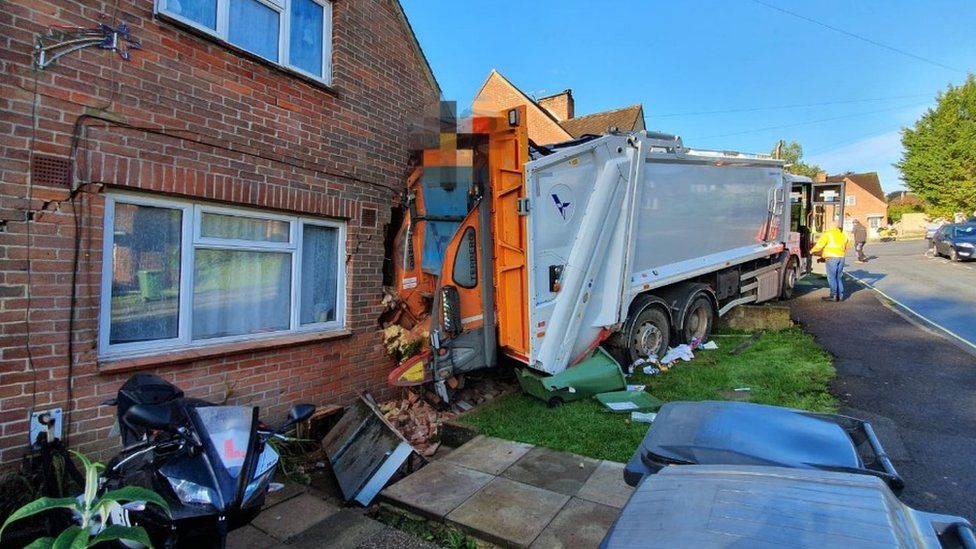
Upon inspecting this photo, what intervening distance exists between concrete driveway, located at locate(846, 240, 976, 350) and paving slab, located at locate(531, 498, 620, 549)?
7.00m

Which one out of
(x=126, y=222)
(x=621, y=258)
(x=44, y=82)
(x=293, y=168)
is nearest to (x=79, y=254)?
(x=126, y=222)

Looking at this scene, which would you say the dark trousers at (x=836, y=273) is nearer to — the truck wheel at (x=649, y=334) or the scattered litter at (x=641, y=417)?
the truck wheel at (x=649, y=334)

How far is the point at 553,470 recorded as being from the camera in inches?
152

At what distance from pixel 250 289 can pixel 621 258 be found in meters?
3.87

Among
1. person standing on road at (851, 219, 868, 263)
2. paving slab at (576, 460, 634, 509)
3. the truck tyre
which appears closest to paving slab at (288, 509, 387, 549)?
paving slab at (576, 460, 634, 509)

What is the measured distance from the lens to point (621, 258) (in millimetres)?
5715

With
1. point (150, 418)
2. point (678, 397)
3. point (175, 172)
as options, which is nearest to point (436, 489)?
point (150, 418)

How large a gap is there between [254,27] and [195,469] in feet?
13.1

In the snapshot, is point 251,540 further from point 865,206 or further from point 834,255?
point 865,206

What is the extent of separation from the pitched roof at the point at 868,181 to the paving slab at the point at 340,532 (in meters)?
65.2

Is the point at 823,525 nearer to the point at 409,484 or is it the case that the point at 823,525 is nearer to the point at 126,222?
the point at 409,484

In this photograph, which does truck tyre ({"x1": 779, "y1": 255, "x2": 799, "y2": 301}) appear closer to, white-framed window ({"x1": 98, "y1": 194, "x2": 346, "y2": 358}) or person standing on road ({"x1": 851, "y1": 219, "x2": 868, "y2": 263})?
white-framed window ({"x1": 98, "y1": 194, "x2": 346, "y2": 358})

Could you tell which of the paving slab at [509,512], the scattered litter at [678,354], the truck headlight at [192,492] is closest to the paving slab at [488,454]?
the paving slab at [509,512]

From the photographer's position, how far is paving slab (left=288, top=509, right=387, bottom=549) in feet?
10.5
